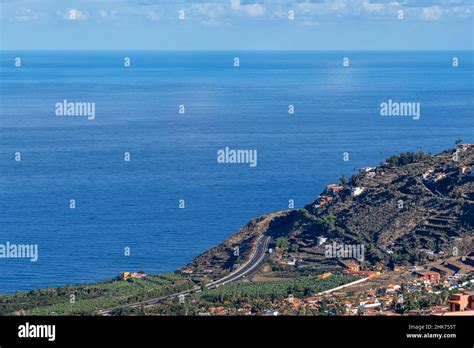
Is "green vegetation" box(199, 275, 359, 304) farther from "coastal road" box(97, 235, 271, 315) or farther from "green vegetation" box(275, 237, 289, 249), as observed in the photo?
"green vegetation" box(275, 237, 289, 249)

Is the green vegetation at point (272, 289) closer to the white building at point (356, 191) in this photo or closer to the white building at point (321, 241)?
the white building at point (321, 241)

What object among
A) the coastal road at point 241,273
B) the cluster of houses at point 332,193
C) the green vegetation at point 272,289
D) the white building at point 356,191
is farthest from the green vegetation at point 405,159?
the green vegetation at point 272,289

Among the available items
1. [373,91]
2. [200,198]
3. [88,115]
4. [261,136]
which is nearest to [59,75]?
[373,91]

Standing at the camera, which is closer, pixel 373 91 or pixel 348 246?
pixel 348 246

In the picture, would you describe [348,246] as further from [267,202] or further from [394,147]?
[394,147]

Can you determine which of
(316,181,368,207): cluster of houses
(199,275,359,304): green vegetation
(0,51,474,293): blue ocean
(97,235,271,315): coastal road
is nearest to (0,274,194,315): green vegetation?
(97,235,271,315): coastal road

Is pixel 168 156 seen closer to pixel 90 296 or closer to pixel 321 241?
pixel 321 241
